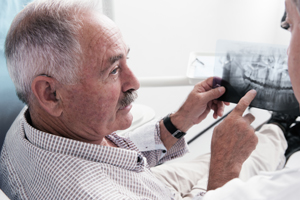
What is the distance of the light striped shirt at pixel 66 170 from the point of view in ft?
2.09

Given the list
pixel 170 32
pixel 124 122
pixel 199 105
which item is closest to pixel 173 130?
pixel 199 105

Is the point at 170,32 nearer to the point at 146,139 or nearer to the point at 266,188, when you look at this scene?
the point at 146,139

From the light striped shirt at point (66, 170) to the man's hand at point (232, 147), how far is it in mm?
192

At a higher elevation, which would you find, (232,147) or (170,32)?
(170,32)

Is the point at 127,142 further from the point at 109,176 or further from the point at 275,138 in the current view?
the point at 275,138

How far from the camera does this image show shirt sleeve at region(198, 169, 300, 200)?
0.53 metres

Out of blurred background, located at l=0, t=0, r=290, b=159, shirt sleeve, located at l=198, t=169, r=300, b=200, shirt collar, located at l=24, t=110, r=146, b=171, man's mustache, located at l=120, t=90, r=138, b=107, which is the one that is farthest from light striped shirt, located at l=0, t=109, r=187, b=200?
blurred background, located at l=0, t=0, r=290, b=159

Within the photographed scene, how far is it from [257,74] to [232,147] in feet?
0.92

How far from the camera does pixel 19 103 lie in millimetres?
1013

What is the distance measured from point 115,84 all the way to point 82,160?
22cm

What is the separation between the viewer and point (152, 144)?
1066 mm

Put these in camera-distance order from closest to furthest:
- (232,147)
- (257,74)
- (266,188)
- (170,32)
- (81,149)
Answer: (266,188) → (81,149) → (232,147) → (257,74) → (170,32)

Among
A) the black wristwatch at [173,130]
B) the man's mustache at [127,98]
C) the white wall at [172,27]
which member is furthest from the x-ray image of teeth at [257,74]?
the white wall at [172,27]

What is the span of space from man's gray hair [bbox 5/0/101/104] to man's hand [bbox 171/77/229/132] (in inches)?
18.8
